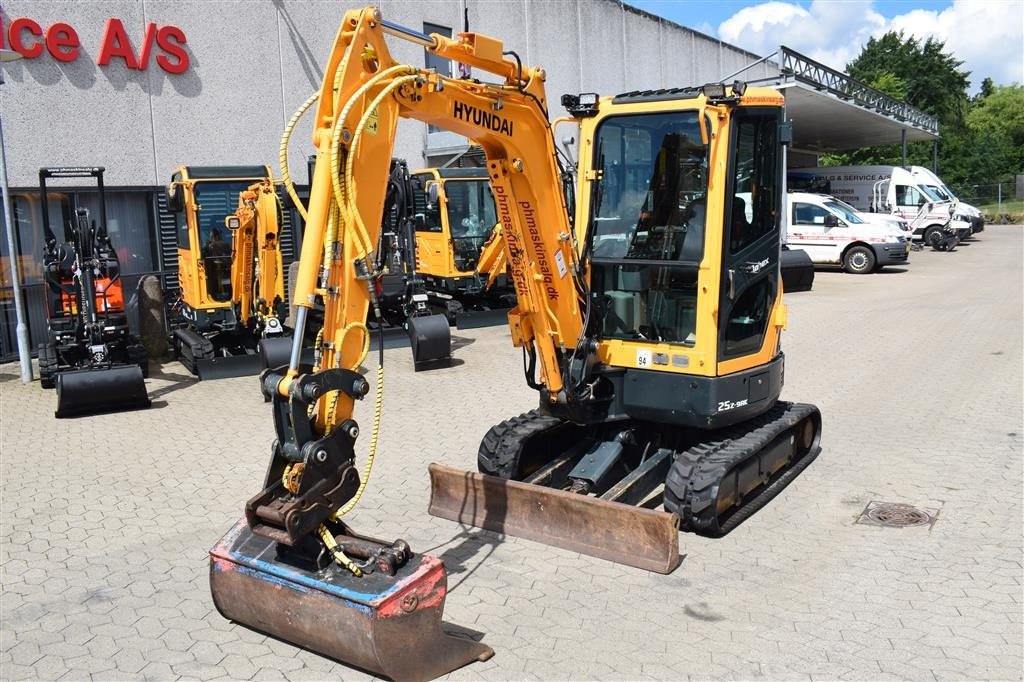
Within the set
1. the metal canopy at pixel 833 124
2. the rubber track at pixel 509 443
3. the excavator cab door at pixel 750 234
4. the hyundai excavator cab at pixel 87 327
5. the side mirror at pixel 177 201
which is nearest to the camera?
the excavator cab door at pixel 750 234

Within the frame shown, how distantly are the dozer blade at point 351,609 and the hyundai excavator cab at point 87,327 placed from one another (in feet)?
20.8

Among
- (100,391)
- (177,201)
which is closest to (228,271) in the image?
(177,201)

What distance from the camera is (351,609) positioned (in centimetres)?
429

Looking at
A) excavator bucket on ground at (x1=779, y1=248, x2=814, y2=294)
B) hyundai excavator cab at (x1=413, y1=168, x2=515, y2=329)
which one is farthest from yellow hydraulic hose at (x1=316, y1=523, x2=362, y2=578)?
excavator bucket on ground at (x1=779, y1=248, x2=814, y2=294)

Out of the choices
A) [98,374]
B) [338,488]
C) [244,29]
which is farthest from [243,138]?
[338,488]

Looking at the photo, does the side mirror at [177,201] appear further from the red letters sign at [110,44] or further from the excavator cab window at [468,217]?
the excavator cab window at [468,217]

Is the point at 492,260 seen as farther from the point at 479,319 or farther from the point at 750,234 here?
the point at 750,234

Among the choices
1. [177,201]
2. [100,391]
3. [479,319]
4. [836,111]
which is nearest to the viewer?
[100,391]

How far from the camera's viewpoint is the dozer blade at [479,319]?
15.9m

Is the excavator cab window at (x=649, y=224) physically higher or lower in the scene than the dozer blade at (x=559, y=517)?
higher

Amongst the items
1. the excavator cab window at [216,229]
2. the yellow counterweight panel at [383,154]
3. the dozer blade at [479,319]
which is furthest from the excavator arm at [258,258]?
the yellow counterweight panel at [383,154]

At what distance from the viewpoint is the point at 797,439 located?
7.68 meters

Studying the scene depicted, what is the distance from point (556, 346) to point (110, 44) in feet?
36.8

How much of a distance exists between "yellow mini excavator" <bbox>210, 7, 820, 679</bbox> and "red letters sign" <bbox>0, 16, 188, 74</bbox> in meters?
10.4
